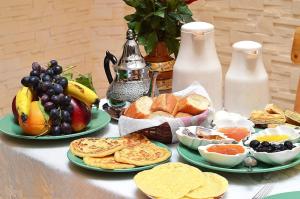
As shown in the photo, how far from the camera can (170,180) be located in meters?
1.03

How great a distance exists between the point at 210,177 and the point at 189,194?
0.09 metres

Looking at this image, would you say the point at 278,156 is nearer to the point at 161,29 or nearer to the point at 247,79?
the point at 247,79

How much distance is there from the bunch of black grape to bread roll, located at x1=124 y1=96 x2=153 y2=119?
0.14 m

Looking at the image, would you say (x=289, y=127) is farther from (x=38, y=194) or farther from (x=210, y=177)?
(x=38, y=194)

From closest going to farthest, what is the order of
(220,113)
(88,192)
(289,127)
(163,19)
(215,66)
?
(88,192), (289,127), (220,113), (215,66), (163,19)

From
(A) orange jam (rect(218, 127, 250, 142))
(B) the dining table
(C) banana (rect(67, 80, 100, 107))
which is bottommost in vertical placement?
(B) the dining table

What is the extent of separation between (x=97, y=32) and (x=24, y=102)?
162 cm

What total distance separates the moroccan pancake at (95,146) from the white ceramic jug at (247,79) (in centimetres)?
34

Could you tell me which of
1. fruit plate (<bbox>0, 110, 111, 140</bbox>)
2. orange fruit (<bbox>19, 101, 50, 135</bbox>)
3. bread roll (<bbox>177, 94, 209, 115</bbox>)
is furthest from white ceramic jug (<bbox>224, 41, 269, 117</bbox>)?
orange fruit (<bbox>19, 101, 50, 135</bbox>)

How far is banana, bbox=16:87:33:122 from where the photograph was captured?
128 centimetres

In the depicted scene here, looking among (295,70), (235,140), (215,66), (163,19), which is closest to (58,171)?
(235,140)

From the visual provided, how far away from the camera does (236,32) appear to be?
2398 mm

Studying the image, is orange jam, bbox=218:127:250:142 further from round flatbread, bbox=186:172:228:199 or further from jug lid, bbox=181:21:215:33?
jug lid, bbox=181:21:215:33

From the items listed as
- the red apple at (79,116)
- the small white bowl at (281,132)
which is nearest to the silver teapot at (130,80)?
the red apple at (79,116)
